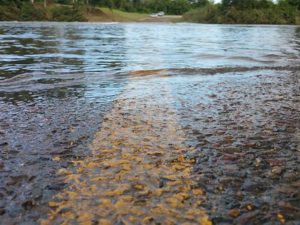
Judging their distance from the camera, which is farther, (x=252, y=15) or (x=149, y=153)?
(x=252, y=15)

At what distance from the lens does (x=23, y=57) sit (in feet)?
35.1

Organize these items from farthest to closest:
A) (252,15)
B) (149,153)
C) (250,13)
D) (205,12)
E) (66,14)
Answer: (205,12) < (250,13) < (252,15) < (66,14) < (149,153)

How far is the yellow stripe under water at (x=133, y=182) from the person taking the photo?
7.63 ft

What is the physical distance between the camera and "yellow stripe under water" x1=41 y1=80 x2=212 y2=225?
2326 mm

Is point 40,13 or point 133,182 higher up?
point 40,13

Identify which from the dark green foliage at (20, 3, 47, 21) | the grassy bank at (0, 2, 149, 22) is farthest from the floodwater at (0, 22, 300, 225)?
the dark green foliage at (20, 3, 47, 21)

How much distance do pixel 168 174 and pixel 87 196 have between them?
629 millimetres

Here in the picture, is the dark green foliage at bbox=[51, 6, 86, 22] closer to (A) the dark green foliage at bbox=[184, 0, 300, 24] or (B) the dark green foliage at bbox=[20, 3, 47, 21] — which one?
(B) the dark green foliage at bbox=[20, 3, 47, 21]

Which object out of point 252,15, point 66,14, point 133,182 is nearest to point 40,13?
point 66,14

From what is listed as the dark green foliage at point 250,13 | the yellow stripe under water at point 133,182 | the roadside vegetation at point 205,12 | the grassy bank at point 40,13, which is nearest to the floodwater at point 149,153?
the yellow stripe under water at point 133,182

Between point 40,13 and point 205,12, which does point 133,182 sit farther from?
point 205,12

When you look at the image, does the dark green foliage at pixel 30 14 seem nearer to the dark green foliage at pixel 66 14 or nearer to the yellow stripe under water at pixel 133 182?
the dark green foliage at pixel 66 14

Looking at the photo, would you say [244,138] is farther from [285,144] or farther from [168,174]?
[168,174]

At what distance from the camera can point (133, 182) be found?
8.96 feet
